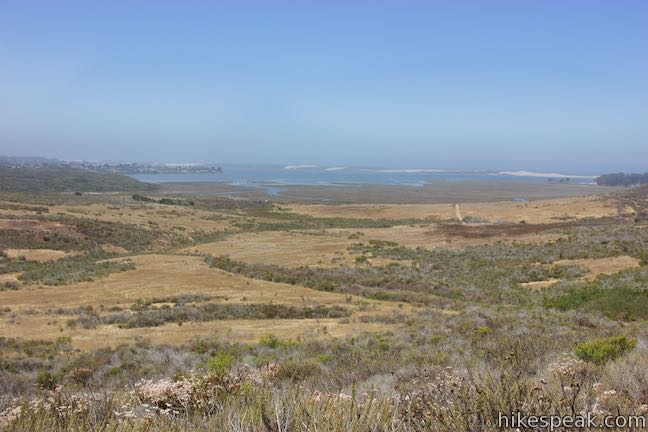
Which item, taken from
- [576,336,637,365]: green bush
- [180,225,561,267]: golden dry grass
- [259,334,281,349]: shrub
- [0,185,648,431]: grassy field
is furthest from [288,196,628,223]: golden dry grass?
[576,336,637,365]: green bush

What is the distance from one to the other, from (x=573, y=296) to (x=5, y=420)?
19.5 meters

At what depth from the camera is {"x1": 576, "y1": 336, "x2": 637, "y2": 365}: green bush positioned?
22.2ft

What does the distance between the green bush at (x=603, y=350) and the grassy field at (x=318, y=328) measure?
3 centimetres

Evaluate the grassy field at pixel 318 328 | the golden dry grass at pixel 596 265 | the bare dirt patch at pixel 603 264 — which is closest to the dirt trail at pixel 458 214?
the grassy field at pixel 318 328

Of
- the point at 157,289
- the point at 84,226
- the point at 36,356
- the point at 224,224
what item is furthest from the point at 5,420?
the point at 224,224

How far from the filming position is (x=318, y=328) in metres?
15.0

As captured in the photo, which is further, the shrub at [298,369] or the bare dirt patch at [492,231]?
the bare dirt patch at [492,231]

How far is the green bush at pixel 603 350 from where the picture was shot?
266 inches

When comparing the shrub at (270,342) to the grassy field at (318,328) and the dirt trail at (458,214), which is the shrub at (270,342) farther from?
the dirt trail at (458,214)

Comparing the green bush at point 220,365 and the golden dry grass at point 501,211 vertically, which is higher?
the green bush at point 220,365

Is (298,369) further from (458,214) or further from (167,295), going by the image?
(458,214)

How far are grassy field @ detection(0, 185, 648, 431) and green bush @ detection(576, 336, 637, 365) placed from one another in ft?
0.10

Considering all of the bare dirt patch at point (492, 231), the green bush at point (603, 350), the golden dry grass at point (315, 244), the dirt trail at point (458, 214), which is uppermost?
the green bush at point (603, 350)

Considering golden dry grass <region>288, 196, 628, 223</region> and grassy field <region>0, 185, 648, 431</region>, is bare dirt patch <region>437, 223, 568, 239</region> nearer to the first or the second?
grassy field <region>0, 185, 648, 431</region>
